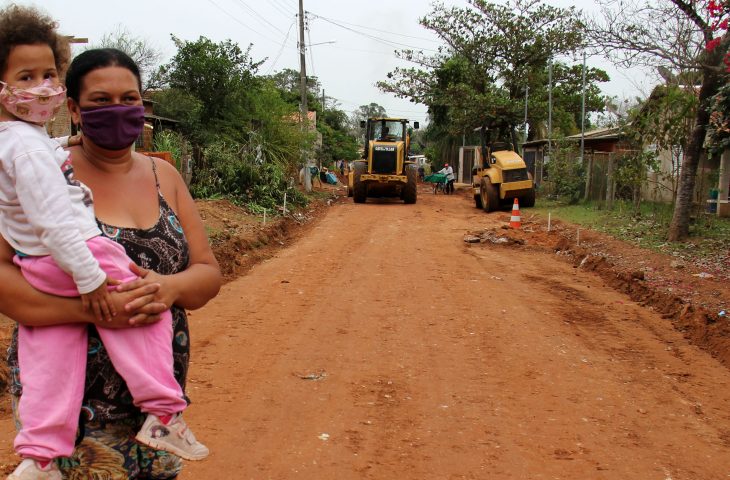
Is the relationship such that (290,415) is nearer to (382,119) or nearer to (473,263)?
(473,263)

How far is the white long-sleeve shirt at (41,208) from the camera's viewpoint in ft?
5.95

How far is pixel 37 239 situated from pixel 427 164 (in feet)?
183

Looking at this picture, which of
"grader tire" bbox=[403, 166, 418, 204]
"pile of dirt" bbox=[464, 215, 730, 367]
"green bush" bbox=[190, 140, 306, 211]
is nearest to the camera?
"pile of dirt" bbox=[464, 215, 730, 367]

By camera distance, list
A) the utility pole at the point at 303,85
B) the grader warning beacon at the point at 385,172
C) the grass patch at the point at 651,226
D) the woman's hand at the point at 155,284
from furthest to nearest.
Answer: the utility pole at the point at 303,85, the grader warning beacon at the point at 385,172, the grass patch at the point at 651,226, the woman's hand at the point at 155,284

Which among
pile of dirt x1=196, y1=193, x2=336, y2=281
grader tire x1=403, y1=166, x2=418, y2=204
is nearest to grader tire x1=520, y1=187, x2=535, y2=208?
grader tire x1=403, y1=166, x2=418, y2=204

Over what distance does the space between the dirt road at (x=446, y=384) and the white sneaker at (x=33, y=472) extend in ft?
6.63

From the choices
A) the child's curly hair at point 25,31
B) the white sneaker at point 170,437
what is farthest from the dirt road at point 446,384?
the child's curly hair at point 25,31

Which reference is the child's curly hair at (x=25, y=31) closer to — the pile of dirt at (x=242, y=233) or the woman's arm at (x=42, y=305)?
the woman's arm at (x=42, y=305)

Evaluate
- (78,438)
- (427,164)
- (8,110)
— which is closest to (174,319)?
(78,438)

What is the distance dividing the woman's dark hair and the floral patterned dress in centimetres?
43

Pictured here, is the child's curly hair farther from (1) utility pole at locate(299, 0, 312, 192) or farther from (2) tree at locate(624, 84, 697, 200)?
(1) utility pole at locate(299, 0, 312, 192)

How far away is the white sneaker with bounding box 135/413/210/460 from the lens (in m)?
1.97

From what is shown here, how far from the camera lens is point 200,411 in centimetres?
475

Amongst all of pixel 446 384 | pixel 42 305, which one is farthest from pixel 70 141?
pixel 446 384
